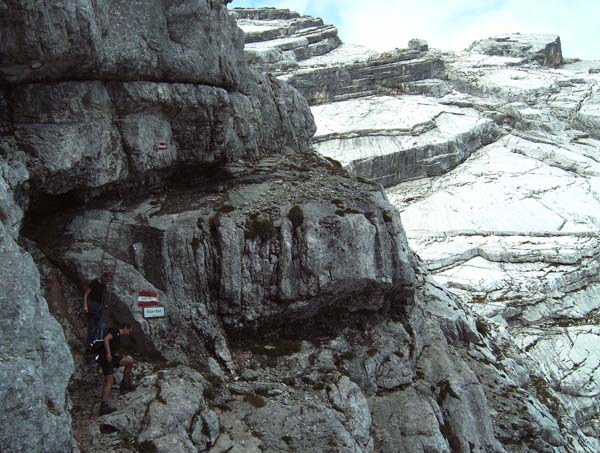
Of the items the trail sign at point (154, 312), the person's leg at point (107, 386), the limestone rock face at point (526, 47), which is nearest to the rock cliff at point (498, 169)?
the limestone rock face at point (526, 47)

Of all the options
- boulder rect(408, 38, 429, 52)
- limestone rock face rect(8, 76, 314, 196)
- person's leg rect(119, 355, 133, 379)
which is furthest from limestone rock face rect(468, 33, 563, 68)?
person's leg rect(119, 355, 133, 379)

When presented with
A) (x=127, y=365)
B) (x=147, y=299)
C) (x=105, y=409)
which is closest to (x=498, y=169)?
(x=147, y=299)

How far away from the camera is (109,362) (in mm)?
12719

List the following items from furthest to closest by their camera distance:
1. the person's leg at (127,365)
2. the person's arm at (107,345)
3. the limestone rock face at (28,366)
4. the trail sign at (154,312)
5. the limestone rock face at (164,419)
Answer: the trail sign at (154,312) → the person's leg at (127,365) → the person's arm at (107,345) → the limestone rock face at (164,419) → the limestone rock face at (28,366)

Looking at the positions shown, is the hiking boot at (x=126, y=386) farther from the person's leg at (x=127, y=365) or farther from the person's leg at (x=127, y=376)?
the person's leg at (x=127, y=365)

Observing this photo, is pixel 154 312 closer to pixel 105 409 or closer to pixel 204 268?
pixel 204 268

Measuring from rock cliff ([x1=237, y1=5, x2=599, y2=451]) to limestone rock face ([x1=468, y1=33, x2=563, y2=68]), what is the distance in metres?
0.36

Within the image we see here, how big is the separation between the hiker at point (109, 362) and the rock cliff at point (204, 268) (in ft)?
0.94

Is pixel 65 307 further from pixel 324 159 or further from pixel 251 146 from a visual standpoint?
pixel 324 159

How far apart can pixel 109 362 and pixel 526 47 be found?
495 ft

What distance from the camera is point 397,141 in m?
88.2

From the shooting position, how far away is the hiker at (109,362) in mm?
12496

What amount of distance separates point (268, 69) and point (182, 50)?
10327 cm

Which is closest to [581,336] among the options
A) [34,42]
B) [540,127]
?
[34,42]
